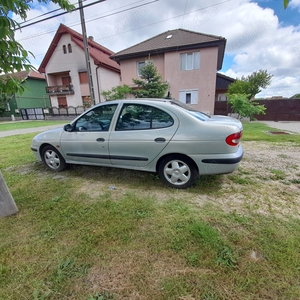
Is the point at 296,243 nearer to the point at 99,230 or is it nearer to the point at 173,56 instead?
the point at 99,230

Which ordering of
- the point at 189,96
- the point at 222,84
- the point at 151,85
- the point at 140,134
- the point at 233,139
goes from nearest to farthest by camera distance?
the point at 233,139, the point at 140,134, the point at 151,85, the point at 189,96, the point at 222,84

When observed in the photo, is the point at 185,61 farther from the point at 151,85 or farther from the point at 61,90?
the point at 61,90

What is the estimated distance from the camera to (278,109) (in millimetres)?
15508

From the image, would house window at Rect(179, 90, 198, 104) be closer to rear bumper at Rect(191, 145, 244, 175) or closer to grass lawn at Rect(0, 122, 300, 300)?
grass lawn at Rect(0, 122, 300, 300)

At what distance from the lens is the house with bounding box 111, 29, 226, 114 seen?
14180mm

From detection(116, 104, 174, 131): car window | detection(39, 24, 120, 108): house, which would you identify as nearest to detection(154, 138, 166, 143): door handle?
detection(116, 104, 174, 131): car window

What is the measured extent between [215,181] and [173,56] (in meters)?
14.4

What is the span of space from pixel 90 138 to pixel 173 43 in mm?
14793

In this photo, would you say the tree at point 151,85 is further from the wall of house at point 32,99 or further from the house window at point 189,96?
the wall of house at point 32,99

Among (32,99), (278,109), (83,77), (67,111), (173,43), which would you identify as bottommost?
(278,109)

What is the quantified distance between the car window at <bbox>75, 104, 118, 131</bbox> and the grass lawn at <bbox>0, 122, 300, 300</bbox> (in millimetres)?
1199

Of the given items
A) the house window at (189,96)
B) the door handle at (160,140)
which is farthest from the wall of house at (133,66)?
the door handle at (160,140)

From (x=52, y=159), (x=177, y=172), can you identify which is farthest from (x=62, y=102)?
(x=177, y=172)

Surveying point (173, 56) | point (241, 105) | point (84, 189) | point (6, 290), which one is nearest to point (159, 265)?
point (6, 290)
